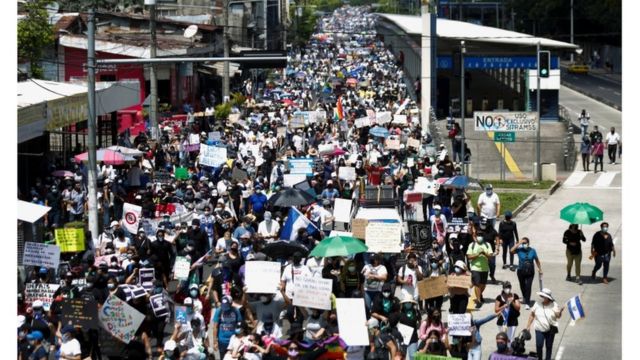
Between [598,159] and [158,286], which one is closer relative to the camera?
[158,286]

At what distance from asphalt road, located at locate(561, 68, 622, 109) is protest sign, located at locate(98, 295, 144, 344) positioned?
5846 cm

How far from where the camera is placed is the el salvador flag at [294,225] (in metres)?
24.3

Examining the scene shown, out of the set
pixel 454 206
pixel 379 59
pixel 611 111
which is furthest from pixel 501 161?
pixel 379 59

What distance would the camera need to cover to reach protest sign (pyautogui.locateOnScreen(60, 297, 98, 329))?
57.9ft

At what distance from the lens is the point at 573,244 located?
2455cm

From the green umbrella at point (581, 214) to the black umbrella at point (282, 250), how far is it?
198 inches

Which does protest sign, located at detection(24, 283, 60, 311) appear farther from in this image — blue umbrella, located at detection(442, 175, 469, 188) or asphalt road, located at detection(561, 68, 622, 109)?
asphalt road, located at detection(561, 68, 622, 109)

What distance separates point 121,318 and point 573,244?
982 centimetres

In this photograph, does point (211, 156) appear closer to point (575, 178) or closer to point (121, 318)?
point (575, 178)

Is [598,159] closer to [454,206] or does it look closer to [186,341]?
[454,206]

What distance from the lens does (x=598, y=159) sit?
146 feet

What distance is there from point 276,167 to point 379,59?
82.9 metres

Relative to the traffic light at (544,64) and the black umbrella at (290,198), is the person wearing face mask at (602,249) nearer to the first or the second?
the black umbrella at (290,198)

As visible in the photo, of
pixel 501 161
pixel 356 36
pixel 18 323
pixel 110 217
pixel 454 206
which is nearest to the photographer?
pixel 18 323
